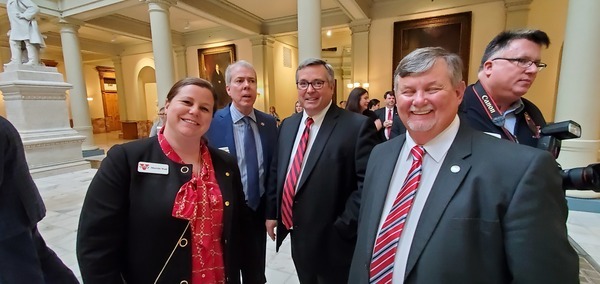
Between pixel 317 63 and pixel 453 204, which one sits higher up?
pixel 317 63

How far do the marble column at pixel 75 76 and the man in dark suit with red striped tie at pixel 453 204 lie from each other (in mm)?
10690

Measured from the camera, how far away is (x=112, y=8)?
866 centimetres

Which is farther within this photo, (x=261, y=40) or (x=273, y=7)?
(x=261, y=40)

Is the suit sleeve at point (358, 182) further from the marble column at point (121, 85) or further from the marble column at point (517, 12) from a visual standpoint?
the marble column at point (121, 85)

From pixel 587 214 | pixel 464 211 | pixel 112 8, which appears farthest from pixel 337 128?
pixel 112 8

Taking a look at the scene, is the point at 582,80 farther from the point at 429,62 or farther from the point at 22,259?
the point at 22,259

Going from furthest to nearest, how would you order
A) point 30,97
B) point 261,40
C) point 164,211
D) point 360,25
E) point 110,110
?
point 110,110 < point 261,40 < point 360,25 < point 30,97 < point 164,211

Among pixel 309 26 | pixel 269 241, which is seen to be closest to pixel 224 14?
pixel 309 26

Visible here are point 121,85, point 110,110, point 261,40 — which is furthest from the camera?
point 110,110

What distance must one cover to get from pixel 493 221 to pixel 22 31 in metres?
8.11

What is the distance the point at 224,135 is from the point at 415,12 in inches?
360

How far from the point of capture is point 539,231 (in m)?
0.76

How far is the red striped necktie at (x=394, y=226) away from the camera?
985 millimetres

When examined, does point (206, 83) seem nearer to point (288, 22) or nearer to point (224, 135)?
point (224, 135)
